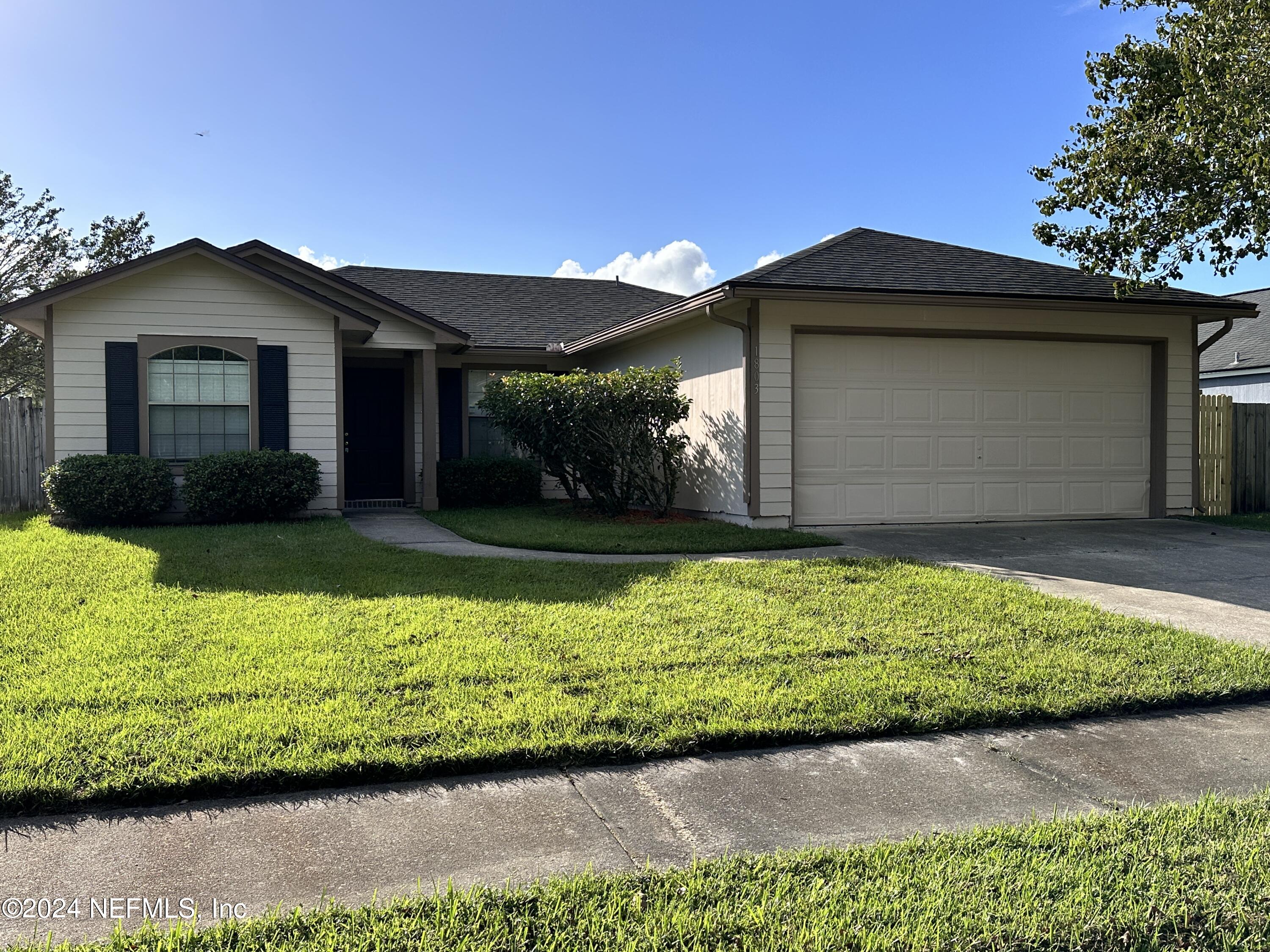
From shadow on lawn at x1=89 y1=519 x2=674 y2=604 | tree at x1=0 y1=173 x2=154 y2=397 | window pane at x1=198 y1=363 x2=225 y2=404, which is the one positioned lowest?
shadow on lawn at x1=89 y1=519 x2=674 y2=604

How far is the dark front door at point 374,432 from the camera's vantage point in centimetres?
1584

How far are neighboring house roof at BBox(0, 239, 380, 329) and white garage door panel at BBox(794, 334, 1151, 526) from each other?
634 centimetres

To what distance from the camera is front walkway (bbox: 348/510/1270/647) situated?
22.9 feet

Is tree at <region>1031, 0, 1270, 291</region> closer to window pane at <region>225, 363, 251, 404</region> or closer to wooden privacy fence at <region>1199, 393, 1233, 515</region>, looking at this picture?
wooden privacy fence at <region>1199, 393, 1233, 515</region>

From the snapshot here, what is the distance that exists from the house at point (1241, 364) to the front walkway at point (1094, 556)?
12193 mm

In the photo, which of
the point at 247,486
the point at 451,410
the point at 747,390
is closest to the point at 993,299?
the point at 747,390

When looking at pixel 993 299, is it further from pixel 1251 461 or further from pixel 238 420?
pixel 238 420

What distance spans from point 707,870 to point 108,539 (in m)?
9.37

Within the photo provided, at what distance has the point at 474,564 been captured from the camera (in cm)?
849

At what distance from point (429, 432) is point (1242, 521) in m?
11.4

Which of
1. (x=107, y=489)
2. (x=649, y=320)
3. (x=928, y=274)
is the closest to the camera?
(x=107, y=489)

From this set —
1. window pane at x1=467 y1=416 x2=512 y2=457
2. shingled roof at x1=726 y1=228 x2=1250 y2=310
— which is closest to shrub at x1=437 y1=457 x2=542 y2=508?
window pane at x1=467 y1=416 x2=512 y2=457

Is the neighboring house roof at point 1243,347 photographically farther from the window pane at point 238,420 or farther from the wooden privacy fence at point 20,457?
the wooden privacy fence at point 20,457

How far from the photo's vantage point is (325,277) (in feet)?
44.7
